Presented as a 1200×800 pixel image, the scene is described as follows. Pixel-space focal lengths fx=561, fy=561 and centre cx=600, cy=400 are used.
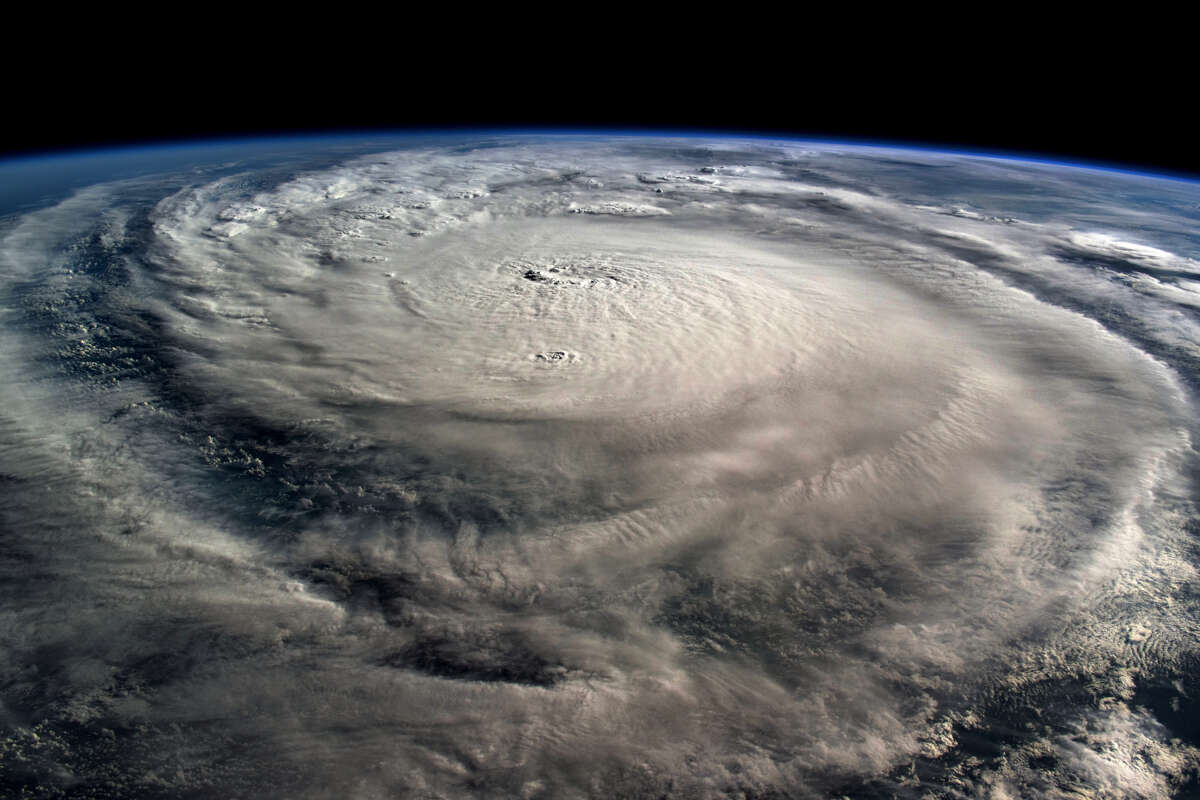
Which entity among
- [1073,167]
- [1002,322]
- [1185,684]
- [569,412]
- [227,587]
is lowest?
[1185,684]

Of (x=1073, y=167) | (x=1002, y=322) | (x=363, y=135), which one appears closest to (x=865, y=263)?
(x=1002, y=322)

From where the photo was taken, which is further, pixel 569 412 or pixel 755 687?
pixel 569 412

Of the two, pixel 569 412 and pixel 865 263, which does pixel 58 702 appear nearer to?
pixel 569 412

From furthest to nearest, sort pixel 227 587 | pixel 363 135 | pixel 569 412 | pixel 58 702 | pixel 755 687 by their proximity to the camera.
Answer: pixel 363 135 → pixel 569 412 → pixel 227 587 → pixel 755 687 → pixel 58 702

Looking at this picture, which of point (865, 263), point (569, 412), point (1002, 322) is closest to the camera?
point (569, 412)

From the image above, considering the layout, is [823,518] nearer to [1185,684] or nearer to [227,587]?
[1185,684]

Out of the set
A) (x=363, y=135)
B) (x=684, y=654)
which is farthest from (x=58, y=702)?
(x=363, y=135)

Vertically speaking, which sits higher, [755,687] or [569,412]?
[569,412]
